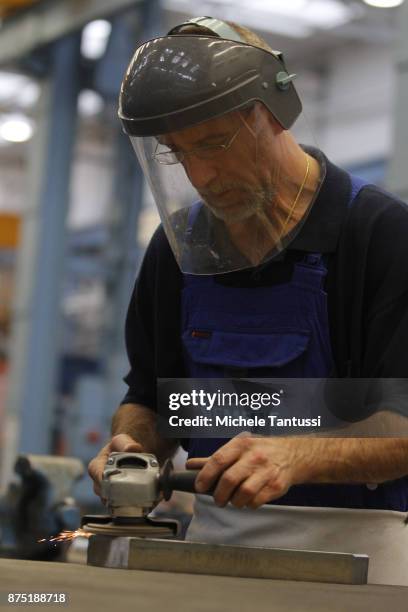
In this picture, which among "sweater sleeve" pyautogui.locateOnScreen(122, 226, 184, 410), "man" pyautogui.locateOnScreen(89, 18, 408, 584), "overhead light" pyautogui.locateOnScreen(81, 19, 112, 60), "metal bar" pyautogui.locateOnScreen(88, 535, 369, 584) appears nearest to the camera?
"metal bar" pyautogui.locateOnScreen(88, 535, 369, 584)

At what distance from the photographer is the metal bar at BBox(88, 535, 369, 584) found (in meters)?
1.65

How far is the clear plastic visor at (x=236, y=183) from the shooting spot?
6.39 feet

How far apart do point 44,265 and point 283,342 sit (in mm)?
6666

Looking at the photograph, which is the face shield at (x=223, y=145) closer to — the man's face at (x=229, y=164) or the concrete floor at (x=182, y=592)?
the man's face at (x=229, y=164)

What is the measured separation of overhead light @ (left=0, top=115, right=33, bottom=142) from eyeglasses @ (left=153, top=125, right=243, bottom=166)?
15.2m

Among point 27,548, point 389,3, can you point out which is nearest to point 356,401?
point 27,548

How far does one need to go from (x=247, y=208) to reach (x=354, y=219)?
19 cm

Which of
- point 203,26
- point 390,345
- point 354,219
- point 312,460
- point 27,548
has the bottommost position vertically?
point 27,548

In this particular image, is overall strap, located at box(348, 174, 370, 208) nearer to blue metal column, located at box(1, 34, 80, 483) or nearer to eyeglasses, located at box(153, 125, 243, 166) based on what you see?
eyeglasses, located at box(153, 125, 243, 166)

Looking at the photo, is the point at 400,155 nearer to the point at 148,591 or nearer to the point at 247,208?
the point at 247,208

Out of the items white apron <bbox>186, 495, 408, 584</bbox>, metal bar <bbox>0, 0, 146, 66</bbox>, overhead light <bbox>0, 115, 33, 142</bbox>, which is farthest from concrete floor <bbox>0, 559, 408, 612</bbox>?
overhead light <bbox>0, 115, 33, 142</bbox>

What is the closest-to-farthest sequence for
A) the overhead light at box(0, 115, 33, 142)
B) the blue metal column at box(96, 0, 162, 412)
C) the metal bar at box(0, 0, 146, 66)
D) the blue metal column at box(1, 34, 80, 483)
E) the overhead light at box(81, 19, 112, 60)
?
the metal bar at box(0, 0, 146, 66) → the overhead light at box(81, 19, 112, 60) → the blue metal column at box(96, 0, 162, 412) → the blue metal column at box(1, 34, 80, 483) → the overhead light at box(0, 115, 33, 142)

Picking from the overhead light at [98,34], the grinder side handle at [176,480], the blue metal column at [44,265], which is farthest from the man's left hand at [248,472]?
the blue metal column at [44,265]

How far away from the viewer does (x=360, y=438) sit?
180 centimetres
